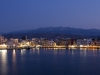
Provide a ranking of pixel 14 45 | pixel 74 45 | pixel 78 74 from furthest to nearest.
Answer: pixel 74 45, pixel 14 45, pixel 78 74

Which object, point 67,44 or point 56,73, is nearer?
point 56,73

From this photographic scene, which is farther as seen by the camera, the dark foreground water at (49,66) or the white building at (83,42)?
the white building at (83,42)

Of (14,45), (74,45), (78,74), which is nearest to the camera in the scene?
(78,74)

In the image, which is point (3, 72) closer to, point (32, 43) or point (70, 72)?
point (70, 72)

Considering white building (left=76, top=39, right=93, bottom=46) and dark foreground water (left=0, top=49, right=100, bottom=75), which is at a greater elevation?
Result: white building (left=76, top=39, right=93, bottom=46)

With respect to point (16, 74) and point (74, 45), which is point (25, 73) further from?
point (74, 45)

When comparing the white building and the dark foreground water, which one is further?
the white building

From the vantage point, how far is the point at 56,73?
38.2 ft

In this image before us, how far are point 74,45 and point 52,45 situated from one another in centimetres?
478

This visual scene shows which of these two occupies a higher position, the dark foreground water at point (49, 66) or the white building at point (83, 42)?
the white building at point (83, 42)

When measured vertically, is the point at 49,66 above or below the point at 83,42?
below

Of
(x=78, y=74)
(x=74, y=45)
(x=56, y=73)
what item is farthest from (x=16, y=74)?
(x=74, y=45)

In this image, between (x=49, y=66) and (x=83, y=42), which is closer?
(x=49, y=66)

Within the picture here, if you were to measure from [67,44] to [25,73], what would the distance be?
5066cm
